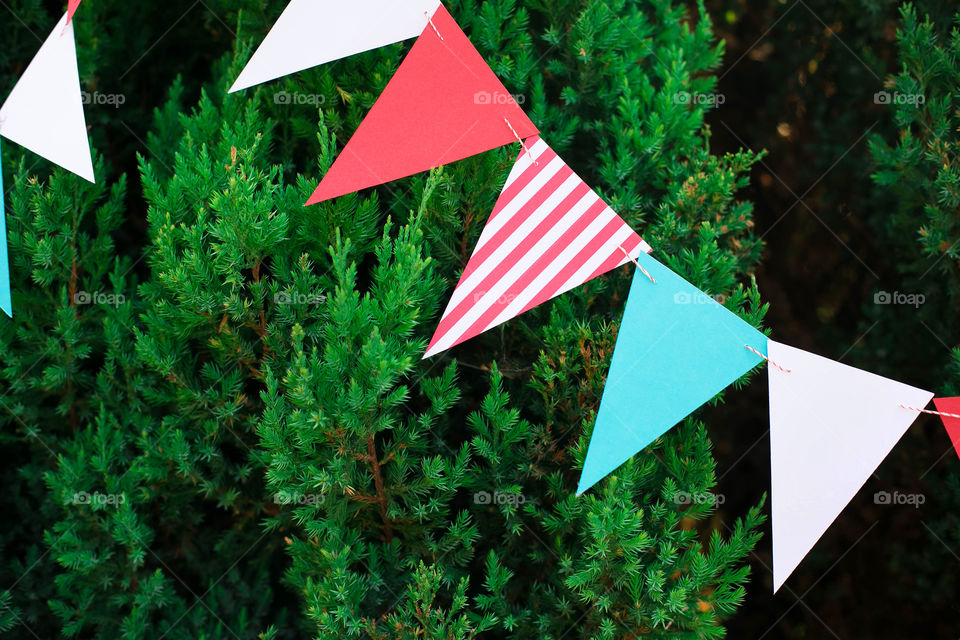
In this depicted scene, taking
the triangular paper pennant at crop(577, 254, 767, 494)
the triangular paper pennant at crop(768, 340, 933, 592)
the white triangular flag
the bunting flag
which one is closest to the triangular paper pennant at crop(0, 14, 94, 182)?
the white triangular flag

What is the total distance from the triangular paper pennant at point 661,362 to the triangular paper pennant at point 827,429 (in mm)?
126

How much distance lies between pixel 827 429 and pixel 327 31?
1744 millimetres

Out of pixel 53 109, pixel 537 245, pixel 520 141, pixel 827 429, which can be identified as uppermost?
pixel 53 109

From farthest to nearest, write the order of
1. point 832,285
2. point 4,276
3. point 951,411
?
point 832,285 → point 4,276 → point 951,411

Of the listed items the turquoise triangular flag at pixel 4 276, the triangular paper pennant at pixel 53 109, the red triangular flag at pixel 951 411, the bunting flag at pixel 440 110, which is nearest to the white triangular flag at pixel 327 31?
the bunting flag at pixel 440 110

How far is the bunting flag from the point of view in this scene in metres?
2.05

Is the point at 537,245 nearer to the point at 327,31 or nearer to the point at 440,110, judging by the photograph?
the point at 440,110

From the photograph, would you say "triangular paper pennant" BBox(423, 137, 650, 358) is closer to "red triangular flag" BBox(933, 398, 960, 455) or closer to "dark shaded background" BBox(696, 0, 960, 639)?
"red triangular flag" BBox(933, 398, 960, 455)

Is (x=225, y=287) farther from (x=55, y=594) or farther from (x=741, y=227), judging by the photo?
(x=741, y=227)

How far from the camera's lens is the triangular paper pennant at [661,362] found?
190cm

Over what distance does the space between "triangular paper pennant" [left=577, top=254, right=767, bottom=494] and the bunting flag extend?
0.57 metres

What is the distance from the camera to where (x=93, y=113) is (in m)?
3.25

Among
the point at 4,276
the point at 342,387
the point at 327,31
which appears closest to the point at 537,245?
the point at 342,387

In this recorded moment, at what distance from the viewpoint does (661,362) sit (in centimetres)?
195
